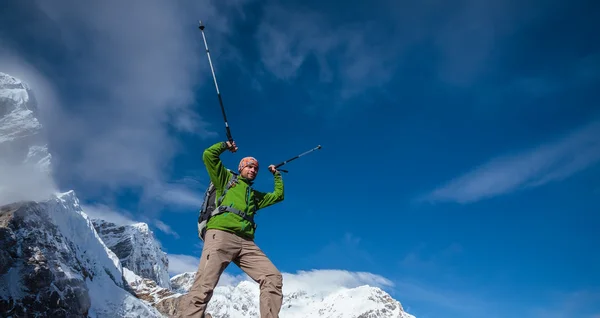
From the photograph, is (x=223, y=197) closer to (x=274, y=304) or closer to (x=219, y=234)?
(x=219, y=234)

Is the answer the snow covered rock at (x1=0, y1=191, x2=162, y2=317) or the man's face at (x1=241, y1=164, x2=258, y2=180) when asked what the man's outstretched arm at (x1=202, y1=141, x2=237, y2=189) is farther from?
the snow covered rock at (x1=0, y1=191, x2=162, y2=317)

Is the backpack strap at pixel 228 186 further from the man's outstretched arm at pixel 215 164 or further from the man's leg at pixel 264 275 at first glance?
the man's leg at pixel 264 275

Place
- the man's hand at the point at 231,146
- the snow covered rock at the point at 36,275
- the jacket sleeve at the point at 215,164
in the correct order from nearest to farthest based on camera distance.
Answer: the jacket sleeve at the point at 215,164 → the man's hand at the point at 231,146 → the snow covered rock at the point at 36,275

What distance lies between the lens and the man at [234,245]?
22.8 feet

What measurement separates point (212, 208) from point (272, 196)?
1453 millimetres

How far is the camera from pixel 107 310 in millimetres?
196125

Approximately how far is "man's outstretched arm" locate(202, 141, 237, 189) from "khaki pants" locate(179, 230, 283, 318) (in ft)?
4.06

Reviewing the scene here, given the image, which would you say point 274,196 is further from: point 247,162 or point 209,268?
point 209,268

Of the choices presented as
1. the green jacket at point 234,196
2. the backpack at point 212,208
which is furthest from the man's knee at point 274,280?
the backpack at point 212,208

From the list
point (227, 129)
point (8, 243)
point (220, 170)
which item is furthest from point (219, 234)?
point (8, 243)

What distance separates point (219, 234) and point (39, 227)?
225186 millimetres

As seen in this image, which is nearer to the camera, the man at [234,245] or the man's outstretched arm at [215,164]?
the man at [234,245]

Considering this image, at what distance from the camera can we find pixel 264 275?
760 cm

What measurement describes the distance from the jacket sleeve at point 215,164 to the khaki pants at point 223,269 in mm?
1231
